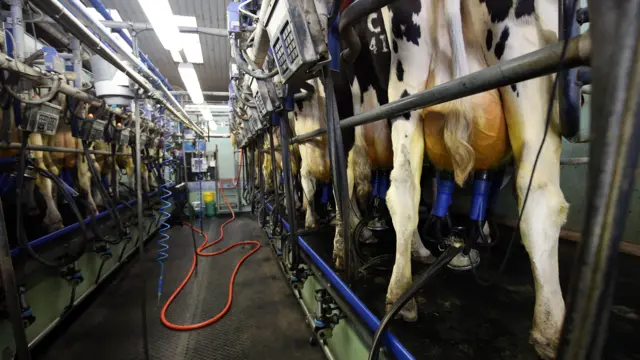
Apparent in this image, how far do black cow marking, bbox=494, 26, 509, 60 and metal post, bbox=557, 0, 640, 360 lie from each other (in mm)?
764

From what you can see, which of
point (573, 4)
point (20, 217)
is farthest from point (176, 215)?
point (573, 4)

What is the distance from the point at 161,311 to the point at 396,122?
8.48 ft

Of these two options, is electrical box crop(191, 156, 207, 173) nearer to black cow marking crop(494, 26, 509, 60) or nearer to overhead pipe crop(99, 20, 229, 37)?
overhead pipe crop(99, 20, 229, 37)

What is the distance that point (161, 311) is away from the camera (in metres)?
2.37

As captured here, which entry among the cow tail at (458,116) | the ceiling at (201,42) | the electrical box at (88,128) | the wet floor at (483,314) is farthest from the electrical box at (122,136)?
the cow tail at (458,116)

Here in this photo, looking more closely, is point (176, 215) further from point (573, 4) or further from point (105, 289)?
point (573, 4)

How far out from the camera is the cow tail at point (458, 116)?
1.00 meters

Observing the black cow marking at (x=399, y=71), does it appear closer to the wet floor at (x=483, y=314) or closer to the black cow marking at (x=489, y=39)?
the black cow marking at (x=489, y=39)

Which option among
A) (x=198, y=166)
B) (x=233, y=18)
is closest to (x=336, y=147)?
(x=233, y=18)

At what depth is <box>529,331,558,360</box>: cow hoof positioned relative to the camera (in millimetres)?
760

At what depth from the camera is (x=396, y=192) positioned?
3.55ft

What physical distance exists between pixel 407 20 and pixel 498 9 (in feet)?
1.03

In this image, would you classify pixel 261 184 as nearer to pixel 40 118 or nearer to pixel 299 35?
pixel 40 118

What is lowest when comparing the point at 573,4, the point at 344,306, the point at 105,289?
the point at 105,289
